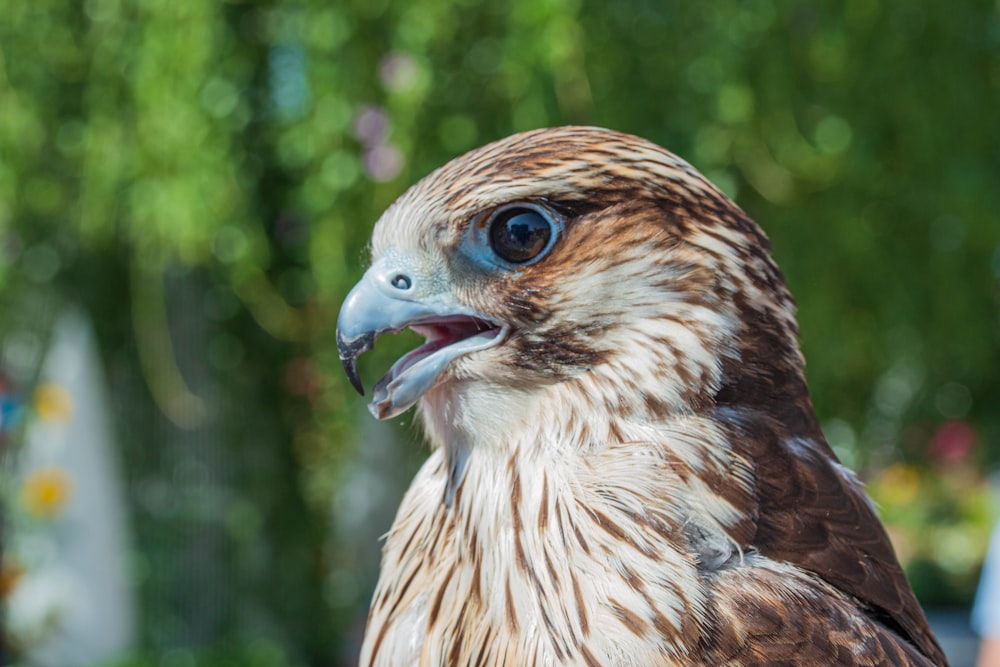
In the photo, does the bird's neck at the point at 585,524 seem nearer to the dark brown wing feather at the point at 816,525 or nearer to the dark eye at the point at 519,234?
the dark brown wing feather at the point at 816,525

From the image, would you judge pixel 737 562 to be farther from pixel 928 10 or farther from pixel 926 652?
pixel 928 10

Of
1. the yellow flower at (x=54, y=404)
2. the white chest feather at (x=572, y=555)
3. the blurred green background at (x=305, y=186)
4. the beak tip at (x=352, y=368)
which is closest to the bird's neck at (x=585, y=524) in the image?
the white chest feather at (x=572, y=555)

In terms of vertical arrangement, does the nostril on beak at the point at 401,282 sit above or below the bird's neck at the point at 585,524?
above

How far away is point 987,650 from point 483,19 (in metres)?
2.89

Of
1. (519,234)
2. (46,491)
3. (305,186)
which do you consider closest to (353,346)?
(519,234)

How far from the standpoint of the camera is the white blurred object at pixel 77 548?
21.4 feet

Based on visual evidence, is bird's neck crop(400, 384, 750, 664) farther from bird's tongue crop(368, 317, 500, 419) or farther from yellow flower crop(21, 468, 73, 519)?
yellow flower crop(21, 468, 73, 519)

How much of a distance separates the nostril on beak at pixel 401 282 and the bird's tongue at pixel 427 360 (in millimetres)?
64

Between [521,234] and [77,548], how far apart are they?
616cm

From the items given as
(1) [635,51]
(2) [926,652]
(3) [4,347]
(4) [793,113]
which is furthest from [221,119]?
(3) [4,347]

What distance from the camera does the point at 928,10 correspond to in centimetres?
323

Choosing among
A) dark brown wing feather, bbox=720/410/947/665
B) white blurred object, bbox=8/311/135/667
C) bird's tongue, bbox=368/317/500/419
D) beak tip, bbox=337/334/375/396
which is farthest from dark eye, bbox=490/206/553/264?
white blurred object, bbox=8/311/135/667

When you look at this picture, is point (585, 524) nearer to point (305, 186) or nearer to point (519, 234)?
point (519, 234)

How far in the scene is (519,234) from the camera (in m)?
1.33
